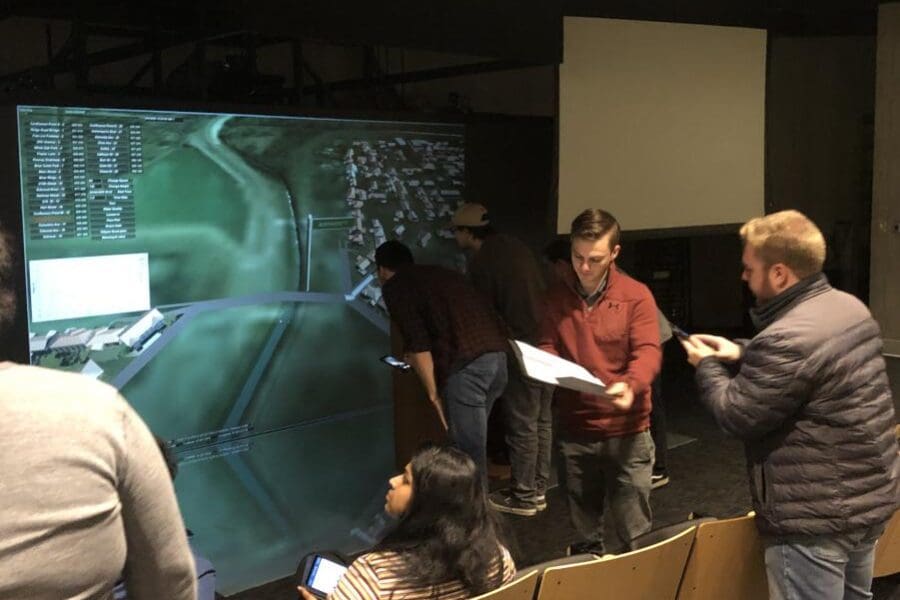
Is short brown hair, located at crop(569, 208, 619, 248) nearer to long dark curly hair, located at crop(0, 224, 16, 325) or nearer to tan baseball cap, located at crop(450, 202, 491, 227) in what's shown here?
tan baseball cap, located at crop(450, 202, 491, 227)

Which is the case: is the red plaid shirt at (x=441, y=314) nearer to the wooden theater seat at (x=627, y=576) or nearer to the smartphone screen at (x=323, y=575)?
the smartphone screen at (x=323, y=575)

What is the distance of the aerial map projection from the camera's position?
11.7ft

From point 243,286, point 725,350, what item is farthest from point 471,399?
point 725,350

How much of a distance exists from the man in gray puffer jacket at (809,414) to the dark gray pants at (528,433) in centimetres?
225

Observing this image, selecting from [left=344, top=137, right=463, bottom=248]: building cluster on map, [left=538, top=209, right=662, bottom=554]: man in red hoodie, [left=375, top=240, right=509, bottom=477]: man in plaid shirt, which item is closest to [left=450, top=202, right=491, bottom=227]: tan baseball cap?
[left=344, top=137, right=463, bottom=248]: building cluster on map

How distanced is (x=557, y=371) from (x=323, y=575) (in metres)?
0.86

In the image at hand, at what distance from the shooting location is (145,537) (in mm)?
1088

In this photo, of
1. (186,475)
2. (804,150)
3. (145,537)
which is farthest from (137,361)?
(804,150)

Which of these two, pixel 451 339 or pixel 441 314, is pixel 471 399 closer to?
pixel 451 339

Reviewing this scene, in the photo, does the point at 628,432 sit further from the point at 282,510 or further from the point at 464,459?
the point at 282,510

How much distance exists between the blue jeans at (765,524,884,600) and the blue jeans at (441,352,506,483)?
1917 mm

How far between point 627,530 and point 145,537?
7.04ft

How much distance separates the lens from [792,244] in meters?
2.17

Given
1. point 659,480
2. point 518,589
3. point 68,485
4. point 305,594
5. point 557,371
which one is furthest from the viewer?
point 659,480
